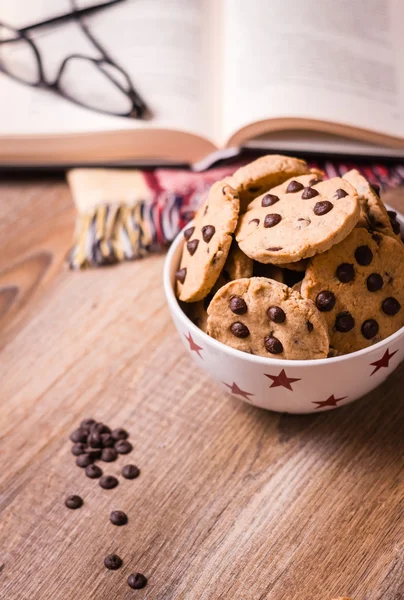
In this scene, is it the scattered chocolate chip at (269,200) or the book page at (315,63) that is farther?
the book page at (315,63)

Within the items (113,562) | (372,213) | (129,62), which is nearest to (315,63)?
(129,62)

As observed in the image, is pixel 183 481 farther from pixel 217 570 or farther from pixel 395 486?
pixel 395 486

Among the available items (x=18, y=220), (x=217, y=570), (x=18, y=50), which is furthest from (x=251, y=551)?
(x=18, y=50)

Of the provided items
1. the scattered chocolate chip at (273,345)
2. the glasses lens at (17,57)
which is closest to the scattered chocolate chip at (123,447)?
the scattered chocolate chip at (273,345)

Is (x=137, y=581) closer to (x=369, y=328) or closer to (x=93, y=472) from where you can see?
(x=93, y=472)

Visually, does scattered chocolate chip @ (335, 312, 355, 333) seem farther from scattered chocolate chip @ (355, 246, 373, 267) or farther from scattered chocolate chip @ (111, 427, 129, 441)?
scattered chocolate chip @ (111, 427, 129, 441)

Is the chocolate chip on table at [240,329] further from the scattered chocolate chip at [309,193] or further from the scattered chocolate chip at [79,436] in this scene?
the scattered chocolate chip at [79,436]

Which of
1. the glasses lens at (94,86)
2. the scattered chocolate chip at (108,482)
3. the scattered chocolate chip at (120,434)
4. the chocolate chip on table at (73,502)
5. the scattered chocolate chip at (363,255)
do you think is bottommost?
the chocolate chip on table at (73,502)
